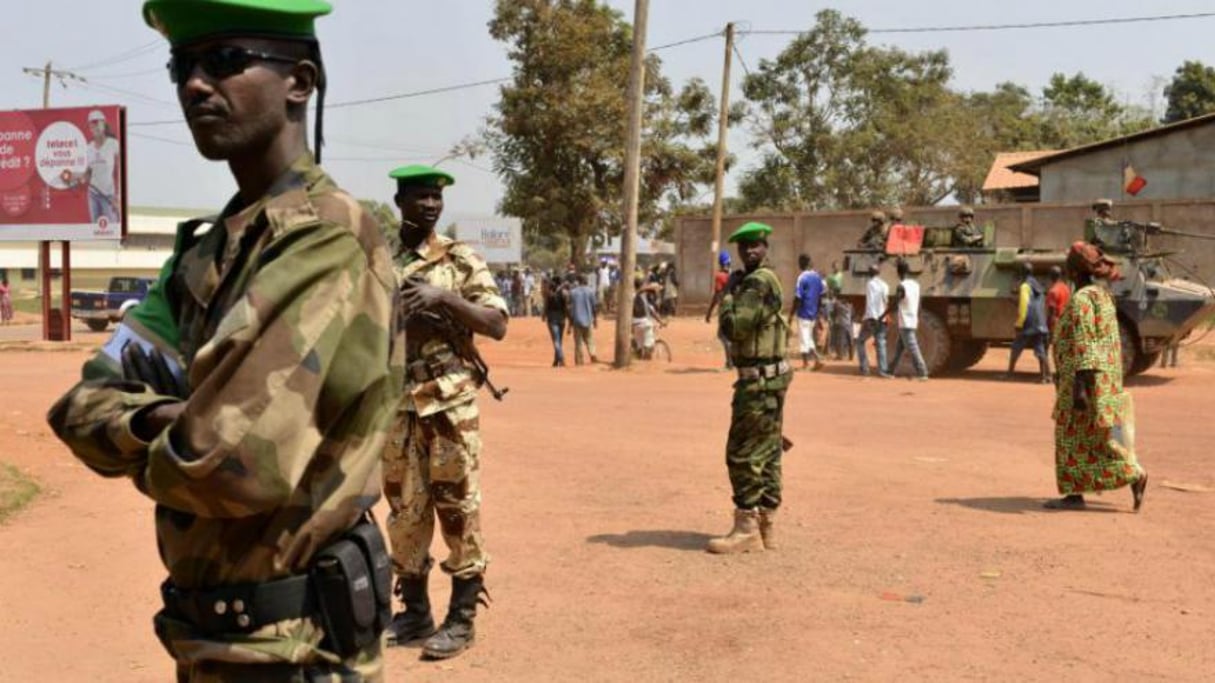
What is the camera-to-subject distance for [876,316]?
18562mm

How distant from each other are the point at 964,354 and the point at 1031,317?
8.00 feet

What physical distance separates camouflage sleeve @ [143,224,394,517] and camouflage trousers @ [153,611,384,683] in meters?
0.23

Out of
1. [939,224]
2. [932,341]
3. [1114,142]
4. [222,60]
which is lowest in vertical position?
[932,341]

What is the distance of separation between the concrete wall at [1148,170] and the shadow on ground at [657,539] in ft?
84.1

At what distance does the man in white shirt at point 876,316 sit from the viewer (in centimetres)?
1855

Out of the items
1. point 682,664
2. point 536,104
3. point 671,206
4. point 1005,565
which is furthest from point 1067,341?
point 671,206

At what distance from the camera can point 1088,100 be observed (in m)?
51.3

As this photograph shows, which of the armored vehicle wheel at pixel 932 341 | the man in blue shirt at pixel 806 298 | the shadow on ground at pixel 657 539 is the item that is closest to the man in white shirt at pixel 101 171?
the man in blue shirt at pixel 806 298

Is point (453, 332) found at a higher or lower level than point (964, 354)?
higher

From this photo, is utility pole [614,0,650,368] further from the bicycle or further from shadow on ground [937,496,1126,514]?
shadow on ground [937,496,1126,514]

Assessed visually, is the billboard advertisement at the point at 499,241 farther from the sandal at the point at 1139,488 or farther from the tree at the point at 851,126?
the sandal at the point at 1139,488

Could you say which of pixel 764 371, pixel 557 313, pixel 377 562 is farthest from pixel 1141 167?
pixel 377 562

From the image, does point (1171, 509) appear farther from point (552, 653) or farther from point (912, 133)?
point (912, 133)

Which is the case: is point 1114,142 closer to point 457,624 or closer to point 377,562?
point 457,624
